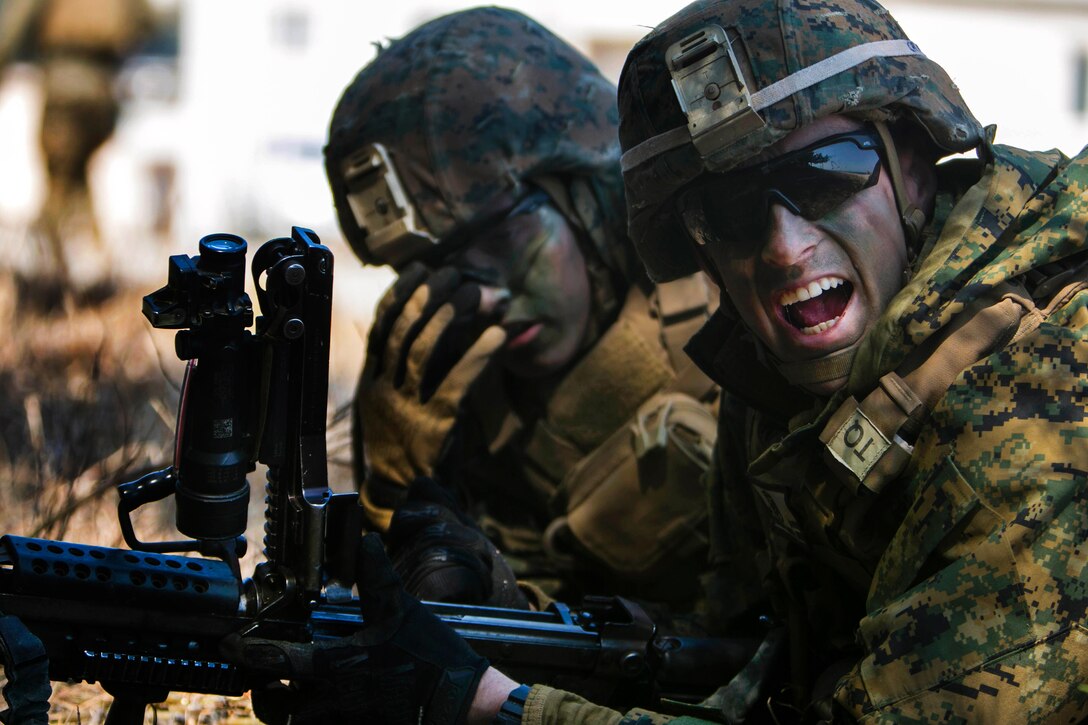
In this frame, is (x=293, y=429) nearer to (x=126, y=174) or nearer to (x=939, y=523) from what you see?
(x=939, y=523)

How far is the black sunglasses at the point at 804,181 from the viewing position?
10.7 ft

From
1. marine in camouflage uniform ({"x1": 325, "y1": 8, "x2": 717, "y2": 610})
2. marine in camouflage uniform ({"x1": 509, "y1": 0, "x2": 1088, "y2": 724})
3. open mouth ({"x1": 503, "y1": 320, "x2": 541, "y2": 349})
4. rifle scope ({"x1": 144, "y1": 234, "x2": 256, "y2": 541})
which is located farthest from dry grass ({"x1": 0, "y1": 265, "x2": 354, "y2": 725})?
marine in camouflage uniform ({"x1": 509, "y1": 0, "x2": 1088, "y2": 724})

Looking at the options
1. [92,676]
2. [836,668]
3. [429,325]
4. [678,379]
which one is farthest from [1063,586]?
[429,325]

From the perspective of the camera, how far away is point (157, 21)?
16.4m

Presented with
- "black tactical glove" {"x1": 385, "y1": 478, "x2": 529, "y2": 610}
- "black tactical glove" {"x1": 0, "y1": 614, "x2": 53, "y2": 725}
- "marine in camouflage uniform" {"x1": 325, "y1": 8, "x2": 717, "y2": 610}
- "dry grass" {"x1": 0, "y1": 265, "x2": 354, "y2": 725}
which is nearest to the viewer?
"black tactical glove" {"x1": 0, "y1": 614, "x2": 53, "y2": 725}

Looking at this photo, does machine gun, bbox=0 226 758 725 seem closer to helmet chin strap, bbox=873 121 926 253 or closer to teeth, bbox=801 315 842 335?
teeth, bbox=801 315 842 335

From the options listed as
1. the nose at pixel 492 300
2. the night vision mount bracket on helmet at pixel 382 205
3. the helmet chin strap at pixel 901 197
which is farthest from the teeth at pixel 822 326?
the night vision mount bracket on helmet at pixel 382 205

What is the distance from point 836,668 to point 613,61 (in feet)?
70.2

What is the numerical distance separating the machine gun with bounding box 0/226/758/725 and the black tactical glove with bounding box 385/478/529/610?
0.82 m

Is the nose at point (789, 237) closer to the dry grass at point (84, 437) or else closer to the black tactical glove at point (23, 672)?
the black tactical glove at point (23, 672)

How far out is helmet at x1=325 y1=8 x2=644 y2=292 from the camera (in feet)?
15.8

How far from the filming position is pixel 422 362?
16.2 feet

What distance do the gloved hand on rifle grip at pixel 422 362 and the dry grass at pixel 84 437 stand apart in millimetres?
722

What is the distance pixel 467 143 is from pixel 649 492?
1338mm
